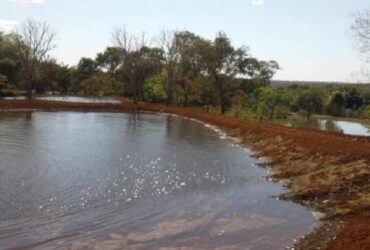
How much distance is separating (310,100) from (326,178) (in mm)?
75116

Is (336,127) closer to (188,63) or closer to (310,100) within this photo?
(188,63)

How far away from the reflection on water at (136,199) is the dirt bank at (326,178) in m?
0.77

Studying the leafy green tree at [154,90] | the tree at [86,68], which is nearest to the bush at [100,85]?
the tree at [86,68]

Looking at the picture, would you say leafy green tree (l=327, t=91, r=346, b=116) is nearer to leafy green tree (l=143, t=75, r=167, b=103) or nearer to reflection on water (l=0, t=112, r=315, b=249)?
leafy green tree (l=143, t=75, r=167, b=103)

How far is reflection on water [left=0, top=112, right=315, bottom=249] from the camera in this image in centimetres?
1184

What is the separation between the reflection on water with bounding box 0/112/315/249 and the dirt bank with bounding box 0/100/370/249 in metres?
0.77

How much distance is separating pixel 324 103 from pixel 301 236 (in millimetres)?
86248

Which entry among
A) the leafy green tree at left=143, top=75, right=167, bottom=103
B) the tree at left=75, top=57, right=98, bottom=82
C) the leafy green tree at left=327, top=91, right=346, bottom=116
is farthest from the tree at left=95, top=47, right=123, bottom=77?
the leafy green tree at left=327, top=91, right=346, bottom=116

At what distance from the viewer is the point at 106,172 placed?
A: 776 inches

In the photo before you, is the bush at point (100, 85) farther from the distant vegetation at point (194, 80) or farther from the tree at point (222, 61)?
the tree at point (222, 61)

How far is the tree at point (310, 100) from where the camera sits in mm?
89188

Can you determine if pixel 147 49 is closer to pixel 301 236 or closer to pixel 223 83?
pixel 223 83

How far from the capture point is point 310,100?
9056cm

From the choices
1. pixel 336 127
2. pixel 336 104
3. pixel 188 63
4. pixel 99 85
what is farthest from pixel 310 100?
pixel 99 85
